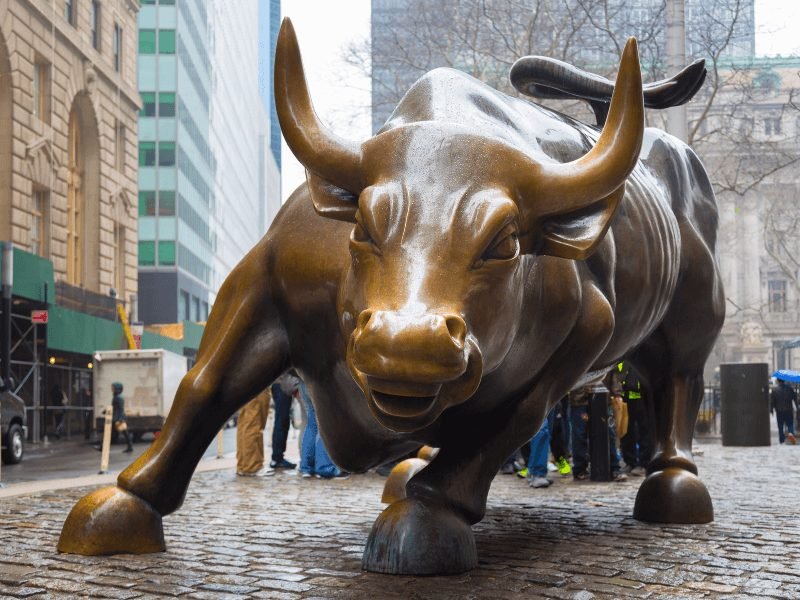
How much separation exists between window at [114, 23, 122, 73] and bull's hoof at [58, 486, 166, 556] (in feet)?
105

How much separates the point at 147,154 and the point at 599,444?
1728 inches

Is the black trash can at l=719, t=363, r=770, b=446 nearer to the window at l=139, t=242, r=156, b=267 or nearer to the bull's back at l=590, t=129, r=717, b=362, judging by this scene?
the bull's back at l=590, t=129, r=717, b=362

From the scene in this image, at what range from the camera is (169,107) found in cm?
5084

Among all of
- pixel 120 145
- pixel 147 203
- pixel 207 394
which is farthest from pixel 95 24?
pixel 207 394

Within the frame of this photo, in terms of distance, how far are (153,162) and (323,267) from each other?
160 ft

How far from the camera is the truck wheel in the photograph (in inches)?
643

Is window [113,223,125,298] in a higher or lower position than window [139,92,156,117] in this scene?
lower

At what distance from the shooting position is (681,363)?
6.80 meters

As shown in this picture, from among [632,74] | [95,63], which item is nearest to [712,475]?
[632,74]

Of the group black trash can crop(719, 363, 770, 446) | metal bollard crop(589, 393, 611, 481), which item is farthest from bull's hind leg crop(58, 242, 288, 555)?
black trash can crop(719, 363, 770, 446)

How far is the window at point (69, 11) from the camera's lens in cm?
2994

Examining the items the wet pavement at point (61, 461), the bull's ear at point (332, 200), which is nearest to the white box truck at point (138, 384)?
the wet pavement at point (61, 461)

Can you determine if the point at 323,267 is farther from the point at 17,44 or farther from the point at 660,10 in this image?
the point at 17,44

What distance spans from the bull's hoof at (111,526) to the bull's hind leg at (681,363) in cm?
290
